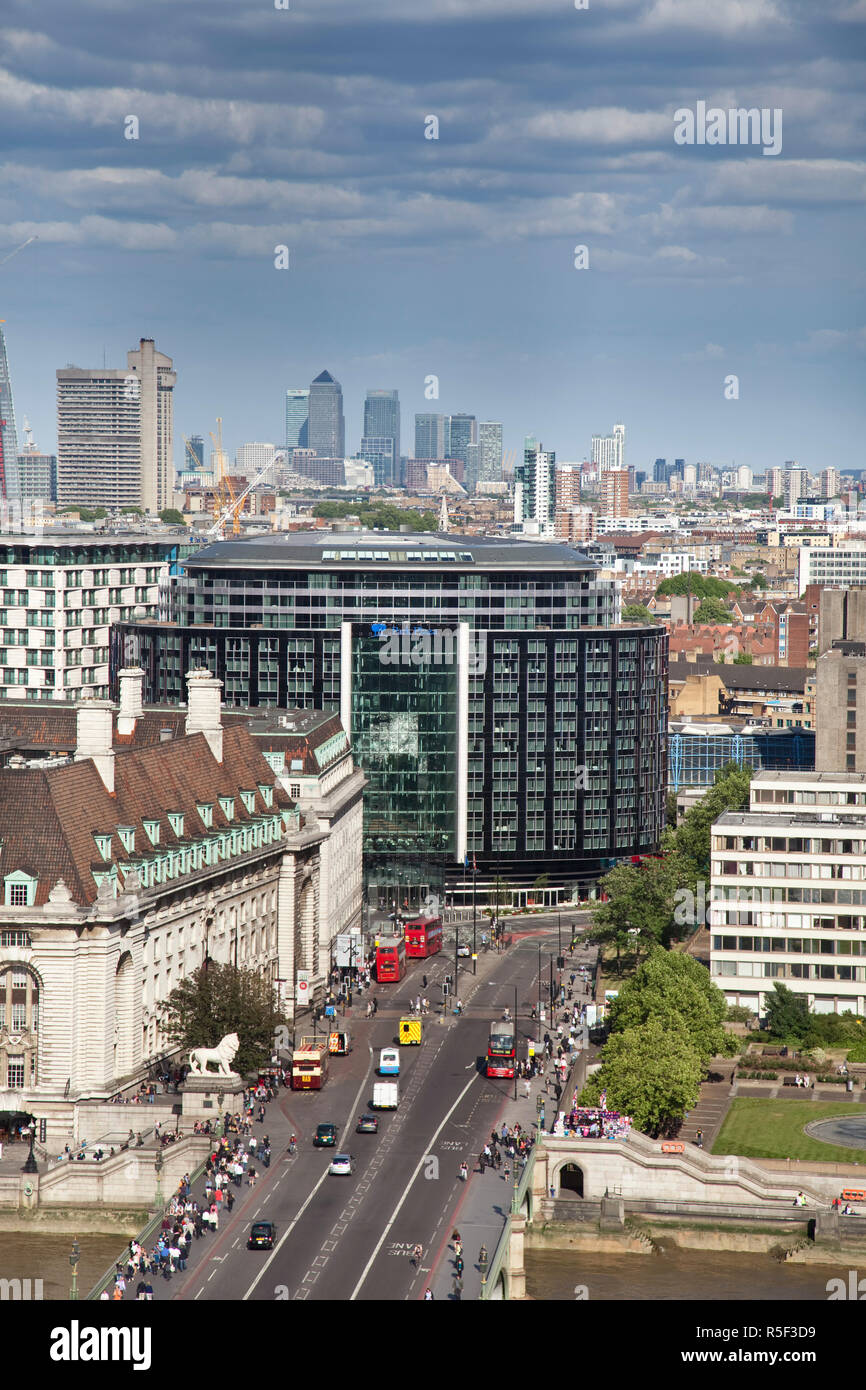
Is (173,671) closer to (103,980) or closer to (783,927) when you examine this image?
(783,927)

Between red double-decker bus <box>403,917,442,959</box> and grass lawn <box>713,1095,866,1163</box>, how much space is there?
39991 millimetres

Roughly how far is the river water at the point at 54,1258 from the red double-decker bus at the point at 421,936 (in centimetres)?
6214

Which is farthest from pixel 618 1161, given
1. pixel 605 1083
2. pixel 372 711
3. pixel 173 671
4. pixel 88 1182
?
pixel 173 671

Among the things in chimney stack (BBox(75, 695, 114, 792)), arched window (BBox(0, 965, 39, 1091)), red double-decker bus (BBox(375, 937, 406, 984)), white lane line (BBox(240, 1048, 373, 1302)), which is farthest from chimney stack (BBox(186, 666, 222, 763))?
white lane line (BBox(240, 1048, 373, 1302))

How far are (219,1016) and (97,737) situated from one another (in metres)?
15.5

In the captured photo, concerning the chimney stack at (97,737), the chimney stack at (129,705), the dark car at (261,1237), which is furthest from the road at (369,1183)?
the chimney stack at (129,705)

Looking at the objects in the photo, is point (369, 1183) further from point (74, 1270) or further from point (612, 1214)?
point (74, 1270)

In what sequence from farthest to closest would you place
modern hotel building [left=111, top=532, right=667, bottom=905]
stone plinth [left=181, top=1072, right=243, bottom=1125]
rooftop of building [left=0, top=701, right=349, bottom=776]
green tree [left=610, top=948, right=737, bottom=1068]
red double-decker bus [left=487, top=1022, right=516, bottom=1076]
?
modern hotel building [left=111, top=532, right=667, bottom=905] < rooftop of building [left=0, top=701, right=349, bottom=776] < red double-decker bus [left=487, top=1022, right=516, bottom=1076] < green tree [left=610, top=948, right=737, bottom=1068] < stone plinth [left=181, top=1072, right=243, bottom=1125]

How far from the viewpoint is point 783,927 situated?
139 meters

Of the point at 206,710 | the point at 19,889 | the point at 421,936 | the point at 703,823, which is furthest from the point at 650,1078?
the point at 703,823

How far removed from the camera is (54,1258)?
97.1 m

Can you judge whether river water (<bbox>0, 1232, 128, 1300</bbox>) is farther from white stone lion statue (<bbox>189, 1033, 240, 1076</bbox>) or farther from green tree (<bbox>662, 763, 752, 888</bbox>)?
green tree (<bbox>662, 763, 752, 888</bbox>)

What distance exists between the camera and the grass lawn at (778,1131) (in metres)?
114

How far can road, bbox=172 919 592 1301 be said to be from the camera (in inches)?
3500
